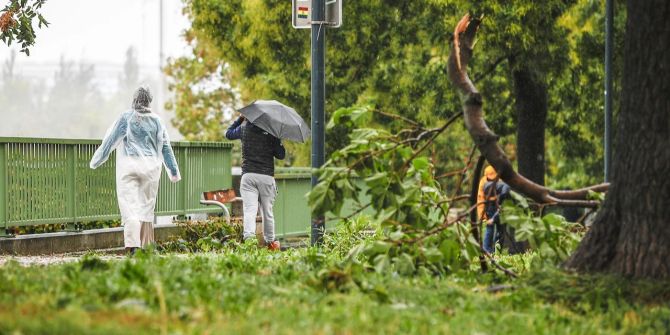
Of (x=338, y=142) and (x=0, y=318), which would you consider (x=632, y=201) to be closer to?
(x=0, y=318)

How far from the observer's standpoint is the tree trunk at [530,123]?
83.3ft

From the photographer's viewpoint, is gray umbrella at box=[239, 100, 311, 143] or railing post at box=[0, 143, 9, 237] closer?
railing post at box=[0, 143, 9, 237]

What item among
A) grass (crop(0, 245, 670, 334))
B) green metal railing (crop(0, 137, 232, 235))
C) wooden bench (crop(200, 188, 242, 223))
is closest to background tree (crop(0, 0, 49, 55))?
green metal railing (crop(0, 137, 232, 235))

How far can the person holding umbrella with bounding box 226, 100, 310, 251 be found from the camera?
15203mm

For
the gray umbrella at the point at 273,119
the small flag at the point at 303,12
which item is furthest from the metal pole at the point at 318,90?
the gray umbrella at the point at 273,119

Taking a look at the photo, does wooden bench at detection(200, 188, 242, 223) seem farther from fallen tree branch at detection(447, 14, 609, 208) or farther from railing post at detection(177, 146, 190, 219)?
fallen tree branch at detection(447, 14, 609, 208)

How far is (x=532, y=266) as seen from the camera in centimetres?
905

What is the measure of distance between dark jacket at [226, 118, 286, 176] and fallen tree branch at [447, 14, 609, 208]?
6003 mm

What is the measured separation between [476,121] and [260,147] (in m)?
6.29

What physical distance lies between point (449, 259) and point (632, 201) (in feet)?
4.50

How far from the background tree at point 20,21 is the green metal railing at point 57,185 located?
4.22 feet

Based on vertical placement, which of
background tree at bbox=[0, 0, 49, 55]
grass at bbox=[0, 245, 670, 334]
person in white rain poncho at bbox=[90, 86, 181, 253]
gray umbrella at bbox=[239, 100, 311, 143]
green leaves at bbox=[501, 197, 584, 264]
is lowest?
grass at bbox=[0, 245, 670, 334]

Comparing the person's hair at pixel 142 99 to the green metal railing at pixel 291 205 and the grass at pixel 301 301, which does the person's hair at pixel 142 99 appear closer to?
the grass at pixel 301 301

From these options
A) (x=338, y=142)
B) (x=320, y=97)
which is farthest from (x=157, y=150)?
(x=338, y=142)
